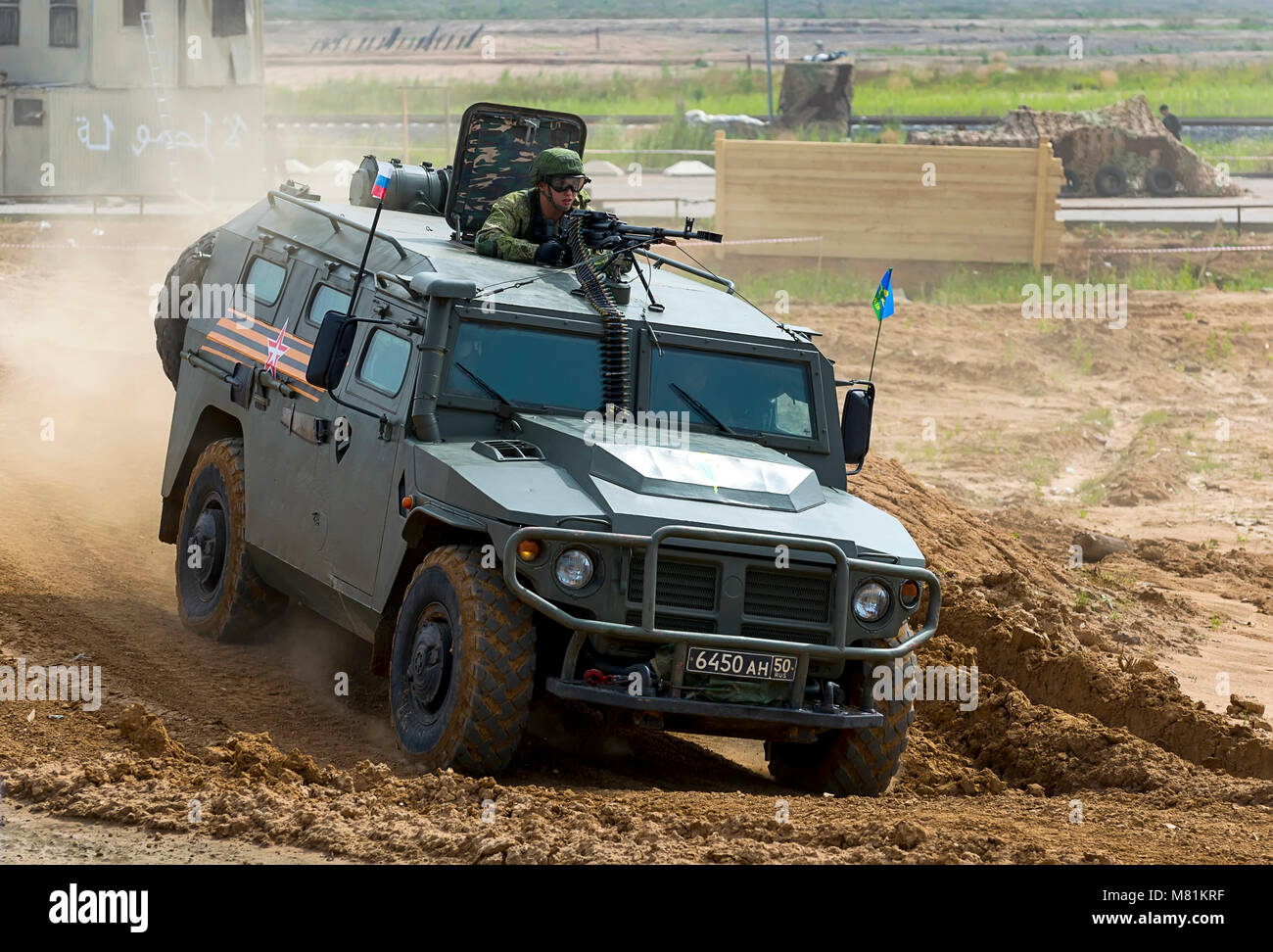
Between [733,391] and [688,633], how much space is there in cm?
190

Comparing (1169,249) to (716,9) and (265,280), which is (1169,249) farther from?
(716,9)

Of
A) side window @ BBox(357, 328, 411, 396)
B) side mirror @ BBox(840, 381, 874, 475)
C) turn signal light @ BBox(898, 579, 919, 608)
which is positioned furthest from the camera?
side mirror @ BBox(840, 381, 874, 475)

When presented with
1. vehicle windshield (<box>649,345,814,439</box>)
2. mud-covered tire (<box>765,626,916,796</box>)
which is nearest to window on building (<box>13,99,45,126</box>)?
vehicle windshield (<box>649,345,814,439</box>)

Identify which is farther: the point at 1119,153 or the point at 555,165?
the point at 1119,153

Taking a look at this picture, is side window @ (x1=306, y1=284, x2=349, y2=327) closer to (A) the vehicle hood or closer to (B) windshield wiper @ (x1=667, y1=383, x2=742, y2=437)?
(A) the vehicle hood

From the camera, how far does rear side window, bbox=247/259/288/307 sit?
10.7m

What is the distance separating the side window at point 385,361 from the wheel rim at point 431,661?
49.6 inches

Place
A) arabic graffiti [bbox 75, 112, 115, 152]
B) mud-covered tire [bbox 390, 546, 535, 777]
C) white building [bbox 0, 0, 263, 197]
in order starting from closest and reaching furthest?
mud-covered tire [bbox 390, 546, 535, 777]
white building [bbox 0, 0, 263, 197]
arabic graffiti [bbox 75, 112, 115, 152]

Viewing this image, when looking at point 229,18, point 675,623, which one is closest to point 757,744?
point 675,623

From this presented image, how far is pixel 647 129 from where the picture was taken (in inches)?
1693

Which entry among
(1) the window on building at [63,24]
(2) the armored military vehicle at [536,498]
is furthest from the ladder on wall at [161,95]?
(2) the armored military vehicle at [536,498]

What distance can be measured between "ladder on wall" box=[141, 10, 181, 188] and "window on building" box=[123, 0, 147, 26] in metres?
0.06

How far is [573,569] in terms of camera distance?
771 cm

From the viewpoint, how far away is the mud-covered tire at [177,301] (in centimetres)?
1180
